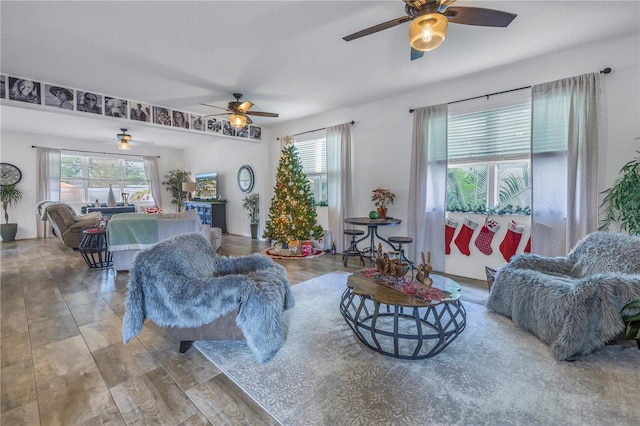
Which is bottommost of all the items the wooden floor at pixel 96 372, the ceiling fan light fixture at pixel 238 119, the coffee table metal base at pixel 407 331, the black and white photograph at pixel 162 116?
the wooden floor at pixel 96 372

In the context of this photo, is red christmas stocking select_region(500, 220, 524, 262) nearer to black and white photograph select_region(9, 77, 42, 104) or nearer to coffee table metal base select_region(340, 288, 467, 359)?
coffee table metal base select_region(340, 288, 467, 359)

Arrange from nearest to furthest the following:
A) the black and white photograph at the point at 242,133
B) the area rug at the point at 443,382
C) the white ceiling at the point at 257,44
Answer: the area rug at the point at 443,382 → the white ceiling at the point at 257,44 → the black and white photograph at the point at 242,133

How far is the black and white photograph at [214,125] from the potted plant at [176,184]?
13.7ft

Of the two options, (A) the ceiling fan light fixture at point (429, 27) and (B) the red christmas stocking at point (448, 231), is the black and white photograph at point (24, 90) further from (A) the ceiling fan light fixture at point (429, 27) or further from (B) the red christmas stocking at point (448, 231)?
(B) the red christmas stocking at point (448, 231)

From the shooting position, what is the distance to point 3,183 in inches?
266

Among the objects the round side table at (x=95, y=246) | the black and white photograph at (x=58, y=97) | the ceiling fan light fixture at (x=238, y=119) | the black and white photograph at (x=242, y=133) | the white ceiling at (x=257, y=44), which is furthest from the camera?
the black and white photograph at (x=242, y=133)

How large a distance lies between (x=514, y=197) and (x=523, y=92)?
4.21ft

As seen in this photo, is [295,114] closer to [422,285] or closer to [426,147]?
[426,147]

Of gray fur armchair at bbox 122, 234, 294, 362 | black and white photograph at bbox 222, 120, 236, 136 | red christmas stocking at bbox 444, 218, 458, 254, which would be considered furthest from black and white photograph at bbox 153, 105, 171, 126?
red christmas stocking at bbox 444, 218, 458, 254

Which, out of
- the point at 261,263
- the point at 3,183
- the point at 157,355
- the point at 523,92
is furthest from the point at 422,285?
the point at 3,183

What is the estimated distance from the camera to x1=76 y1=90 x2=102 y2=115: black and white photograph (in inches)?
160

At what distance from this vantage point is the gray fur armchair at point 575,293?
1922mm

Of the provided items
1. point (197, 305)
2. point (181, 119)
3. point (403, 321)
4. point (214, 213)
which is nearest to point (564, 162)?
point (403, 321)

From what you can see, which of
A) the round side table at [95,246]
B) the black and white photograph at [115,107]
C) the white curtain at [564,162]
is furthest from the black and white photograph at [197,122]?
the white curtain at [564,162]
